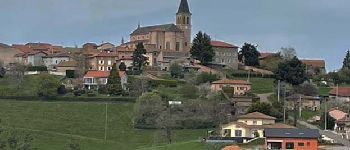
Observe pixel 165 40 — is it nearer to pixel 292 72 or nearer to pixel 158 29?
pixel 158 29

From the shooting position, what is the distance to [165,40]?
124 m

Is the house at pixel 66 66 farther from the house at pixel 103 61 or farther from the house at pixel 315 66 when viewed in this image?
the house at pixel 315 66

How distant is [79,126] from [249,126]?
17.0 metres

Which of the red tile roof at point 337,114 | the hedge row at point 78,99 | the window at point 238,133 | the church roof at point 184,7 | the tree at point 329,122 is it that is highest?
the church roof at point 184,7

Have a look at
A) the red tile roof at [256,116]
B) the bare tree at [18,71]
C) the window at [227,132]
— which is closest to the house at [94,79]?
the bare tree at [18,71]

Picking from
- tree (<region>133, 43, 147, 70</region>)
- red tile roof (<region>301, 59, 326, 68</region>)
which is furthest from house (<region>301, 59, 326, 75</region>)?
tree (<region>133, 43, 147, 70</region>)

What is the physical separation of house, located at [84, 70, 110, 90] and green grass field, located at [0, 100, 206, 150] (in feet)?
48.7

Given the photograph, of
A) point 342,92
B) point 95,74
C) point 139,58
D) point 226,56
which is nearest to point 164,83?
point 95,74

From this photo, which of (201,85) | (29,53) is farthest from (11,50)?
(201,85)

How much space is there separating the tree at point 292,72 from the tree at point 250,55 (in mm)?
27165

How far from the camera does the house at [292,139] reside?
53.3 metres

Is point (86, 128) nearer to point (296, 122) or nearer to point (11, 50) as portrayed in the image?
point (296, 122)

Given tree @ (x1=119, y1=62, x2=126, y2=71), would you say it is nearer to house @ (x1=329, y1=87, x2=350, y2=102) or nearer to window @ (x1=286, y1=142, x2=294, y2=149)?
house @ (x1=329, y1=87, x2=350, y2=102)

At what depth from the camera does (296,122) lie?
70875 mm
